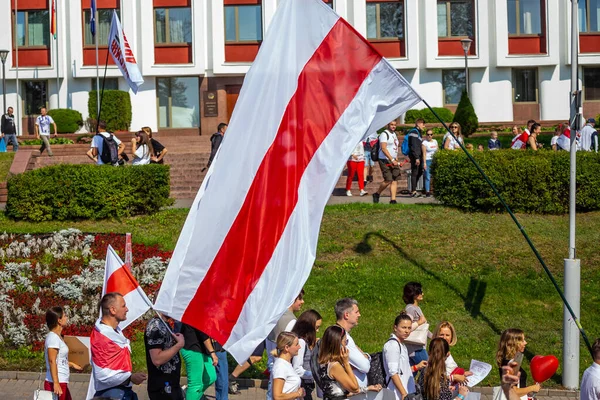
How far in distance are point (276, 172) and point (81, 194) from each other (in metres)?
12.3

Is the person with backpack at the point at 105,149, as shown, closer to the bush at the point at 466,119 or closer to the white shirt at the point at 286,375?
the white shirt at the point at 286,375

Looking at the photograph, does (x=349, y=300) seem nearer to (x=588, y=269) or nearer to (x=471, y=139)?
(x=588, y=269)

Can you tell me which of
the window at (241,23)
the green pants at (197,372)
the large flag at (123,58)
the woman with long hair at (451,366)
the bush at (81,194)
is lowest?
the green pants at (197,372)

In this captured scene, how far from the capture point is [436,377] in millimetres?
7930

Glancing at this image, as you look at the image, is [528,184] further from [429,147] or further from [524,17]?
[524,17]

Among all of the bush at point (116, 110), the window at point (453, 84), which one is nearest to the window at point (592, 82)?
the window at point (453, 84)

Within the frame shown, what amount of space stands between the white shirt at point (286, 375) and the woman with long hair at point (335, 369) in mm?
190

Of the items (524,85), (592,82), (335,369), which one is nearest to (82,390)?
(335,369)

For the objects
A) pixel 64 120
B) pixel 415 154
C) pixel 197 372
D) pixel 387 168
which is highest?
pixel 64 120

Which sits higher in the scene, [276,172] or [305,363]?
[276,172]

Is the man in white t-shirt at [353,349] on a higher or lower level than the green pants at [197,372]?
higher

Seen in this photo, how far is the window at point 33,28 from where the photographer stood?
42125mm

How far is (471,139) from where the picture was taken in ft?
110

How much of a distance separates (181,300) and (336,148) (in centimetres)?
163
